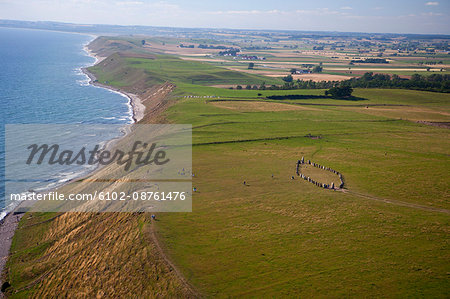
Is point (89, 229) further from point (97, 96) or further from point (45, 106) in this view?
point (97, 96)

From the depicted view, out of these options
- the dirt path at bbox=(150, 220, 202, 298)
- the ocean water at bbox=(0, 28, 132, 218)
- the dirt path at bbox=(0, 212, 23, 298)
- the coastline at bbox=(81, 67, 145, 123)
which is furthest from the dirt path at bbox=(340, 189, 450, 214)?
the coastline at bbox=(81, 67, 145, 123)

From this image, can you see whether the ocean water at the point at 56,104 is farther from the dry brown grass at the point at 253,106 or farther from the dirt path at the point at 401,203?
the dirt path at the point at 401,203

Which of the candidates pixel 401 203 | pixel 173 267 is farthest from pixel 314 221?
pixel 173 267

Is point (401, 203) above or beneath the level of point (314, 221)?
above
